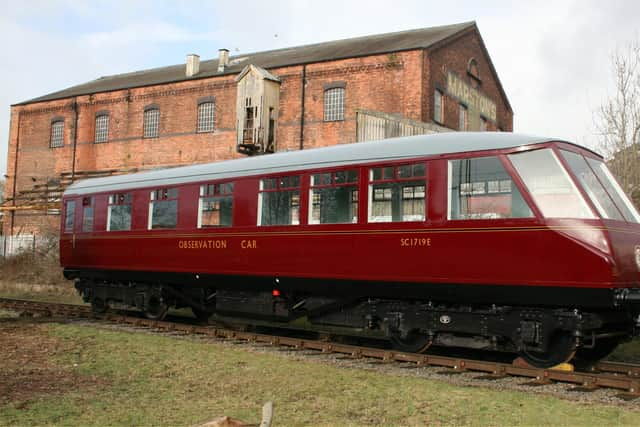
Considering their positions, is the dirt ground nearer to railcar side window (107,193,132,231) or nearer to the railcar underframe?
the railcar underframe

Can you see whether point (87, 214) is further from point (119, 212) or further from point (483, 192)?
point (483, 192)

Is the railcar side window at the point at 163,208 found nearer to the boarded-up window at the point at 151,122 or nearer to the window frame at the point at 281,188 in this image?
the window frame at the point at 281,188

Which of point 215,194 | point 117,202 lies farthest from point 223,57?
point 215,194

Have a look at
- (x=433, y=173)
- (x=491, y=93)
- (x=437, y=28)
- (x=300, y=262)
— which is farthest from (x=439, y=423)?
(x=491, y=93)

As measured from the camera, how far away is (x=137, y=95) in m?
36.0

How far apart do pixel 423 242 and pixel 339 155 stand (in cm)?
218

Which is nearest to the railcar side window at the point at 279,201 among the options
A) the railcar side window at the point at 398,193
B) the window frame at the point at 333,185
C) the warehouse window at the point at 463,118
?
the window frame at the point at 333,185

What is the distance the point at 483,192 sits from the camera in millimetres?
8914

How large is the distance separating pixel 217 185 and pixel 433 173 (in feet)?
15.9

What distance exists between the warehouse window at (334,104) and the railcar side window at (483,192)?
20.3 meters

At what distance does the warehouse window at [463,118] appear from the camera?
3103 cm

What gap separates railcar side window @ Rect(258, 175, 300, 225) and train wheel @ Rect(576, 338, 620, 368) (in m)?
4.81

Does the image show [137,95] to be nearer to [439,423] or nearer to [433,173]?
[433,173]

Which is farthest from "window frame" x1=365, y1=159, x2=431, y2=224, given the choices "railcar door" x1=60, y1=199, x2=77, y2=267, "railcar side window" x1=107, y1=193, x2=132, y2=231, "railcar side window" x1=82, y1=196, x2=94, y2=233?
"railcar door" x1=60, y1=199, x2=77, y2=267
